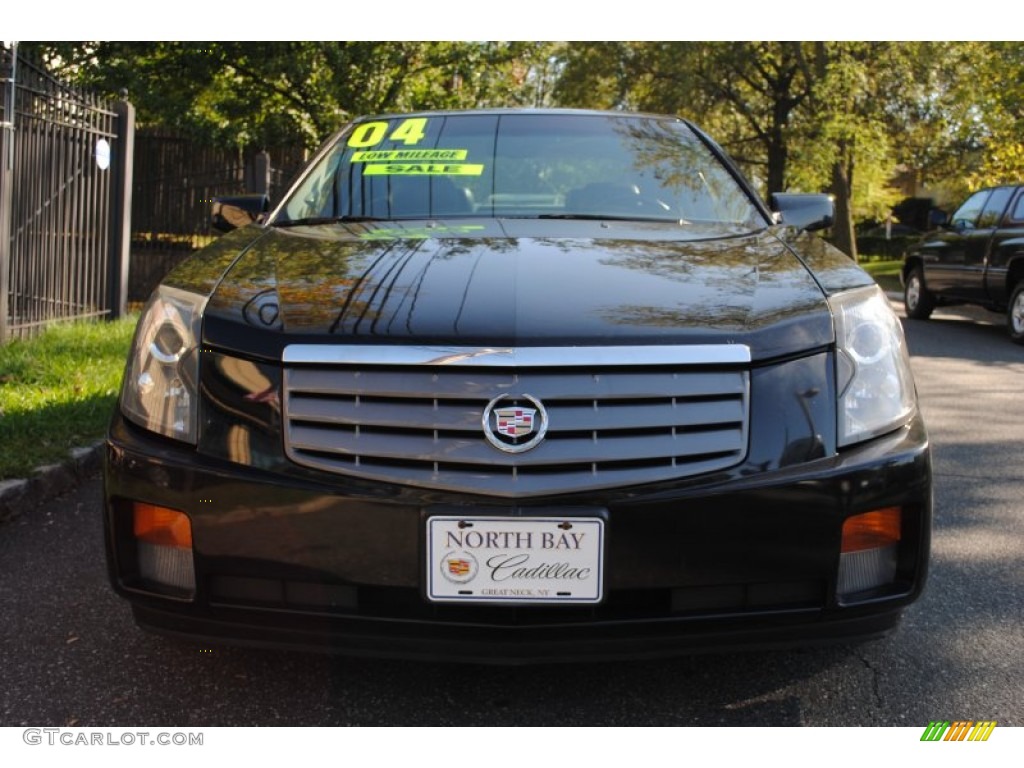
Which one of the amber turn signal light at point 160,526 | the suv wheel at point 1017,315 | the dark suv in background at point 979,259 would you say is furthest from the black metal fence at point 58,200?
the dark suv in background at point 979,259

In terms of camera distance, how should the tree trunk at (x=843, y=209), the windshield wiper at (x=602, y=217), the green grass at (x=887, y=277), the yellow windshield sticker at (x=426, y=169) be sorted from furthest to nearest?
the tree trunk at (x=843, y=209) < the green grass at (x=887, y=277) < the yellow windshield sticker at (x=426, y=169) < the windshield wiper at (x=602, y=217)

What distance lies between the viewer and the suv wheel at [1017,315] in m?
10.7

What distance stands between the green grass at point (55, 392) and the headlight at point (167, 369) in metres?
1.09

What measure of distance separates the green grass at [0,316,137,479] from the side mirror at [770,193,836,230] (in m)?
2.46

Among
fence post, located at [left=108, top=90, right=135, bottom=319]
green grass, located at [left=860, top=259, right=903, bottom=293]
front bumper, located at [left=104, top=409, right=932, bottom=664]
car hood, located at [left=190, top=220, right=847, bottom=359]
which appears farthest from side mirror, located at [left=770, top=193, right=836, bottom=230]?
green grass, located at [left=860, top=259, right=903, bottom=293]

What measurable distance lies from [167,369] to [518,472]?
87 centimetres

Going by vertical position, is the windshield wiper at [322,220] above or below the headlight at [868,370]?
above

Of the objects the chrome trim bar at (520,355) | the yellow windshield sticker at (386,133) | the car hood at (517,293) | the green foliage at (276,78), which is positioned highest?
the green foliage at (276,78)

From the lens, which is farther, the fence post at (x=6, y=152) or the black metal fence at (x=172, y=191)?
the black metal fence at (x=172, y=191)

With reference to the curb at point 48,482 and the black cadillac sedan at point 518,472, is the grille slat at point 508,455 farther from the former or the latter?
the curb at point 48,482

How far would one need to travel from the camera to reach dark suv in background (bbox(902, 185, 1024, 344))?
1102cm

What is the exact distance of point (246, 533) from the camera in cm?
220

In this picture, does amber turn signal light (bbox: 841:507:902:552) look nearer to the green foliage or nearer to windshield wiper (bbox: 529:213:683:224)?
windshield wiper (bbox: 529:213:683:224)

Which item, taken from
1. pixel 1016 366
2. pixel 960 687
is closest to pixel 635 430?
pixel 960 687
